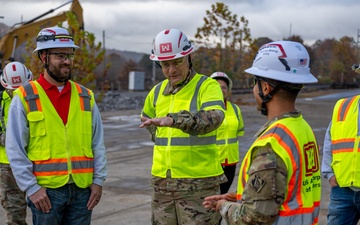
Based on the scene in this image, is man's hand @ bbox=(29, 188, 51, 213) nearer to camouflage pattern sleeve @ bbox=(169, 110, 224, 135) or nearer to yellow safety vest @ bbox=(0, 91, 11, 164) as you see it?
camouflage pattern sleeve @ bbox=(169, 110, 224, 135)

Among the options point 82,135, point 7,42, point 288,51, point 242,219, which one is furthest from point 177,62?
point 7,42

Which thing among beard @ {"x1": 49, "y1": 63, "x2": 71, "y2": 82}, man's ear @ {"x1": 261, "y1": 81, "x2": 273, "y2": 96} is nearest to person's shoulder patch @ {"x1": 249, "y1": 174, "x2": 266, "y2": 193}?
man's ear @ {"x1": 261, "y1": 81, "x2": 273, "y2": 96}

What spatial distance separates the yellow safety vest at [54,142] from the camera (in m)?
4.34

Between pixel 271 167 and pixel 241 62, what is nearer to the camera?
pixel 271 167

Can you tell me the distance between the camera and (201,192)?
4.56 m

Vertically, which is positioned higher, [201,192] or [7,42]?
[7,42]

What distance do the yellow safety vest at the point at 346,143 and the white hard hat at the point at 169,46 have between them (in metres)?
1.77

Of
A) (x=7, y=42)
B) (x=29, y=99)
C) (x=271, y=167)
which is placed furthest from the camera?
(x=7, y=42)

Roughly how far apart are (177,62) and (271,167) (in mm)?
1935

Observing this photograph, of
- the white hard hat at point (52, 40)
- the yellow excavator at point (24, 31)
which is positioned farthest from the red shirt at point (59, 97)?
the yellow excavator at point (24, 31)

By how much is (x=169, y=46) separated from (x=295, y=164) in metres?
1.89

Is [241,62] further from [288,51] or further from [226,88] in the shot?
[288,51]

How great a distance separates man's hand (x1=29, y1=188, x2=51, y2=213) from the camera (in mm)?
4262

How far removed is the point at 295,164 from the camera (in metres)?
2.95
